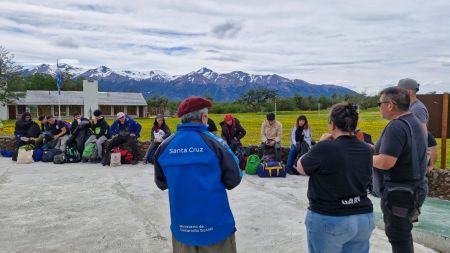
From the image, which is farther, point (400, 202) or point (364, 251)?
point (400, 202)

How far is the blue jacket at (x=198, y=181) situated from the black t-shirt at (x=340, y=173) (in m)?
0.51

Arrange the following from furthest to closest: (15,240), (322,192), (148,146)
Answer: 1. (148,146)
2. (15,240)
3. (322,192)

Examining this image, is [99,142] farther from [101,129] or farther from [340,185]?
[340,185]

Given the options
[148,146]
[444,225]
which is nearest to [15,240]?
[444,225]

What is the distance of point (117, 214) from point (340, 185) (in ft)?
12.3

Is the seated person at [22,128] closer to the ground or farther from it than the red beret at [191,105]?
closer to the ground

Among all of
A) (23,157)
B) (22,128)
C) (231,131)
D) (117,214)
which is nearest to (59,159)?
(23,157)

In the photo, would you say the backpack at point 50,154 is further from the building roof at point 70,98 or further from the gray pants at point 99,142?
the building roof at point 70,98

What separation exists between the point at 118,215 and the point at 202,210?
3.19m

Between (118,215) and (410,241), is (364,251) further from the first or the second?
(118,215)

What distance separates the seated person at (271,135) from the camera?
878 cm

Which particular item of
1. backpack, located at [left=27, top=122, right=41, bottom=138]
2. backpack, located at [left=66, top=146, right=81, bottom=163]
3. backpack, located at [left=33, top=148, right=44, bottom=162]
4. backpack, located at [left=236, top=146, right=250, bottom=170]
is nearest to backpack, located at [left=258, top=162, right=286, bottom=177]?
backpack, located at [left=236, top=146, right=250, bottom=170]

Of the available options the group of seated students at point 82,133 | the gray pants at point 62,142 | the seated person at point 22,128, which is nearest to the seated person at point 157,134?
the group of seated students at point 82,133

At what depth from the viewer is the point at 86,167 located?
9289 millimetres
